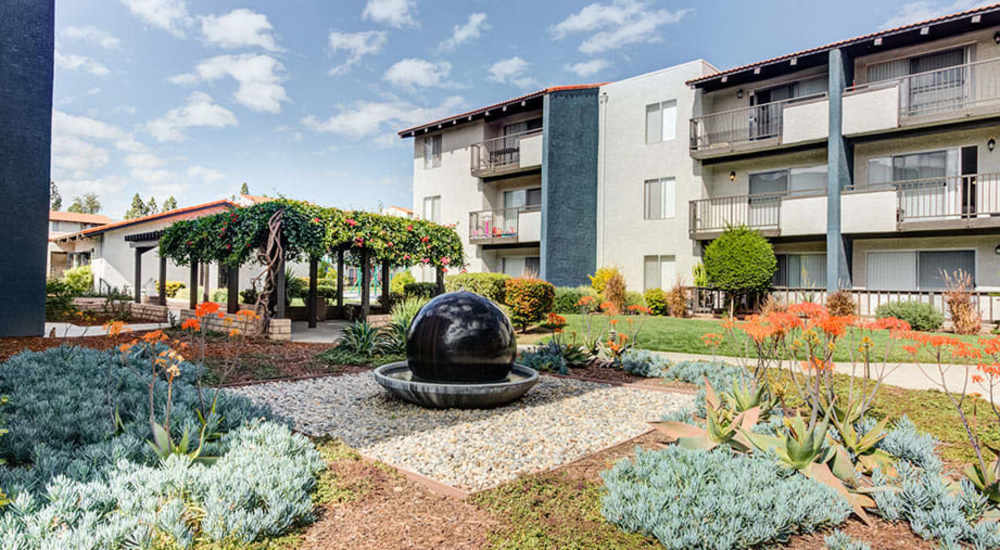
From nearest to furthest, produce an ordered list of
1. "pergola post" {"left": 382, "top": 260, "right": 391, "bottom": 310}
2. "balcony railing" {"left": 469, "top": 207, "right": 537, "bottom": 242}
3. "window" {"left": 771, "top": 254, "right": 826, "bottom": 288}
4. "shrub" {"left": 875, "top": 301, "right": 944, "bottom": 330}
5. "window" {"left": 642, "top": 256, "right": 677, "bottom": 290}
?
"shrub" {"left": 875, "top": 301, "right": 944, "bottom": 330}
"pergola post" {"left": 382, "top": 260, "right": 391, "bottom": 310}
"window" {"left": 771, "top": 254, "right": 826, "bottom": 288}
"window" {"left": 642, "top": 256, "right": 677, "bottom": 290}
"balcony railing" {"left": 469, "top": 207, "right": 537, "bottom": 242}

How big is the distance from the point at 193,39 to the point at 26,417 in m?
15.7

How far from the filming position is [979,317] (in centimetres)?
1393

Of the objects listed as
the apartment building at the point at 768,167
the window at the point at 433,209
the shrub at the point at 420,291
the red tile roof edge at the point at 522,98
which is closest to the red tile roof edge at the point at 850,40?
the apartment building at the point at 768,167

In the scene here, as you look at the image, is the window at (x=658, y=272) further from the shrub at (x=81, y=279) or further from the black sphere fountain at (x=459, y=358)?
the shrub at (x=81, y=279)

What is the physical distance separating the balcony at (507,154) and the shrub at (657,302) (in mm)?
7757

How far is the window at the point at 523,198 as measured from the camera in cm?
2427

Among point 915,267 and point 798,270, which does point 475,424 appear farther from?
point 915,267

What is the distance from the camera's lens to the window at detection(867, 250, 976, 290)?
16062 mm

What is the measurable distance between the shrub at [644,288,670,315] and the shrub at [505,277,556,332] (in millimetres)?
5824

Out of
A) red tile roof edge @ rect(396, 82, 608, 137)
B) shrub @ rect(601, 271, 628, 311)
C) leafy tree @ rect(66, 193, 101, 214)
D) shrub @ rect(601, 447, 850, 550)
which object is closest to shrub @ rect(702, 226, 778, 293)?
shrub @ rect(601, 271, 628, 311)

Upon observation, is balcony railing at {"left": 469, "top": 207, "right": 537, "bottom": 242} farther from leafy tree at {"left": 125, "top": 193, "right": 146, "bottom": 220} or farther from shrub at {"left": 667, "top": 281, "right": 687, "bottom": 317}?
leafy tree at {"left": 125, "top": 193, "right": 146, "bottom": 220}

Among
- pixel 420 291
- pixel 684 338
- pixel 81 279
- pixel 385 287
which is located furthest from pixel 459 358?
pixel 81 279

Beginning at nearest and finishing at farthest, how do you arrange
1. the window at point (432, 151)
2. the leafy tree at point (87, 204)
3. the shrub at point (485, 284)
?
the shrub at point (485, 284)
the window at point (432, 151)
the leafy tree at point (87, 204)

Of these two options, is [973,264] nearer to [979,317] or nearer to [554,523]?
[979,317]
